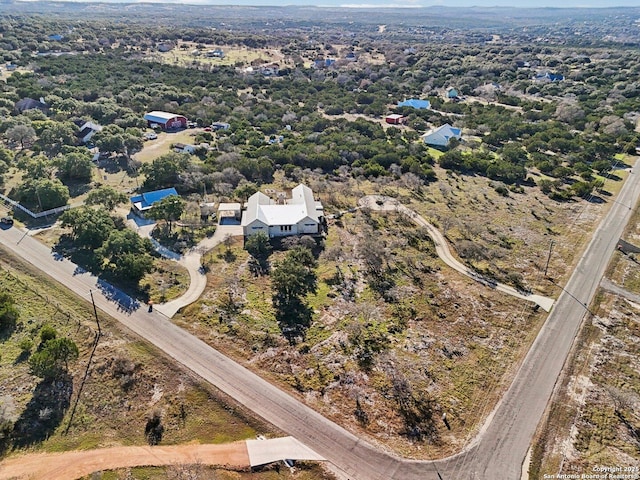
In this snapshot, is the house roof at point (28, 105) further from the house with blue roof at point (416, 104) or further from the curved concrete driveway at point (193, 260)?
the house with blue roof at point (416, 104)

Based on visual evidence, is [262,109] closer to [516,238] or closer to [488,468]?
[516,238]

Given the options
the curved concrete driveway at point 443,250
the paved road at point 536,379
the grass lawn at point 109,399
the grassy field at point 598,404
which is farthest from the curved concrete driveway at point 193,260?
the grassy field at point 598,404

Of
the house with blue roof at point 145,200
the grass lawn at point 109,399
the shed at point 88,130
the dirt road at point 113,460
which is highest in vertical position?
the dirt road at point 113,460

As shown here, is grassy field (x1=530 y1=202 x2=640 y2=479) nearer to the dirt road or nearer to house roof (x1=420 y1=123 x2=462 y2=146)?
the dirt road

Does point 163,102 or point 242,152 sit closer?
point 242,152

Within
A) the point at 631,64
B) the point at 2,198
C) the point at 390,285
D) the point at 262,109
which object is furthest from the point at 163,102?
the point at 631,64
